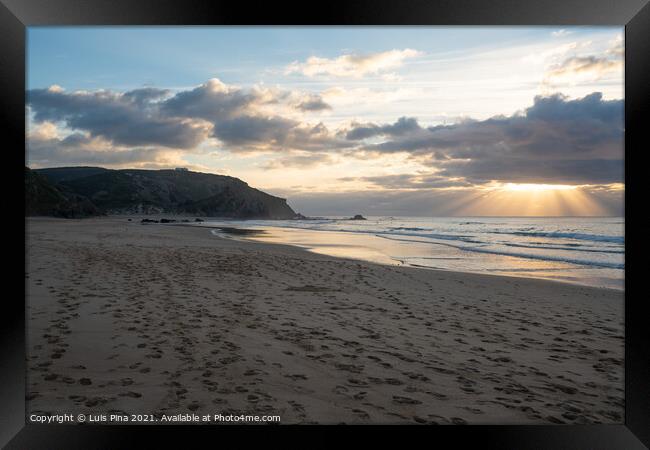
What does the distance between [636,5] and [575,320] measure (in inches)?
207

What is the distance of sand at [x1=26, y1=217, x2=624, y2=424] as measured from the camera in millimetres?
3186

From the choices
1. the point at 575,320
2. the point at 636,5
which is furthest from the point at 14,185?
the point at 575,320

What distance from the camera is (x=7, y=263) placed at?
9.79ft

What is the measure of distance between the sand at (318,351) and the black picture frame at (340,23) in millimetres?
207

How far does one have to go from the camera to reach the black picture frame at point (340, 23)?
9.44ft

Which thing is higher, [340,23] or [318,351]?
[340,23]

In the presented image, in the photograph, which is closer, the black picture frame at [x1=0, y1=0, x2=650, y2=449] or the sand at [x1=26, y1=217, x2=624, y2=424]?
the black picture frame at [x1=0, y1=0, x2=650, y2=449]

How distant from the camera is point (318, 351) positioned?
14.2 feet

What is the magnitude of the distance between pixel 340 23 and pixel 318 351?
3615 millimetres

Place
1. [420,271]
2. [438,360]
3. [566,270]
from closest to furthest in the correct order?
[438,360] < [420,271] < [566,270]

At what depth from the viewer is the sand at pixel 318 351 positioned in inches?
125

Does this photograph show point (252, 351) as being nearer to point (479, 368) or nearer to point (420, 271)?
point (479, 368)

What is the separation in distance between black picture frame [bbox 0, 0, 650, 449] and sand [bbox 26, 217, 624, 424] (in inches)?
8.2

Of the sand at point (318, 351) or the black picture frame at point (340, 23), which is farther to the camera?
the sand at point (318, 351)
